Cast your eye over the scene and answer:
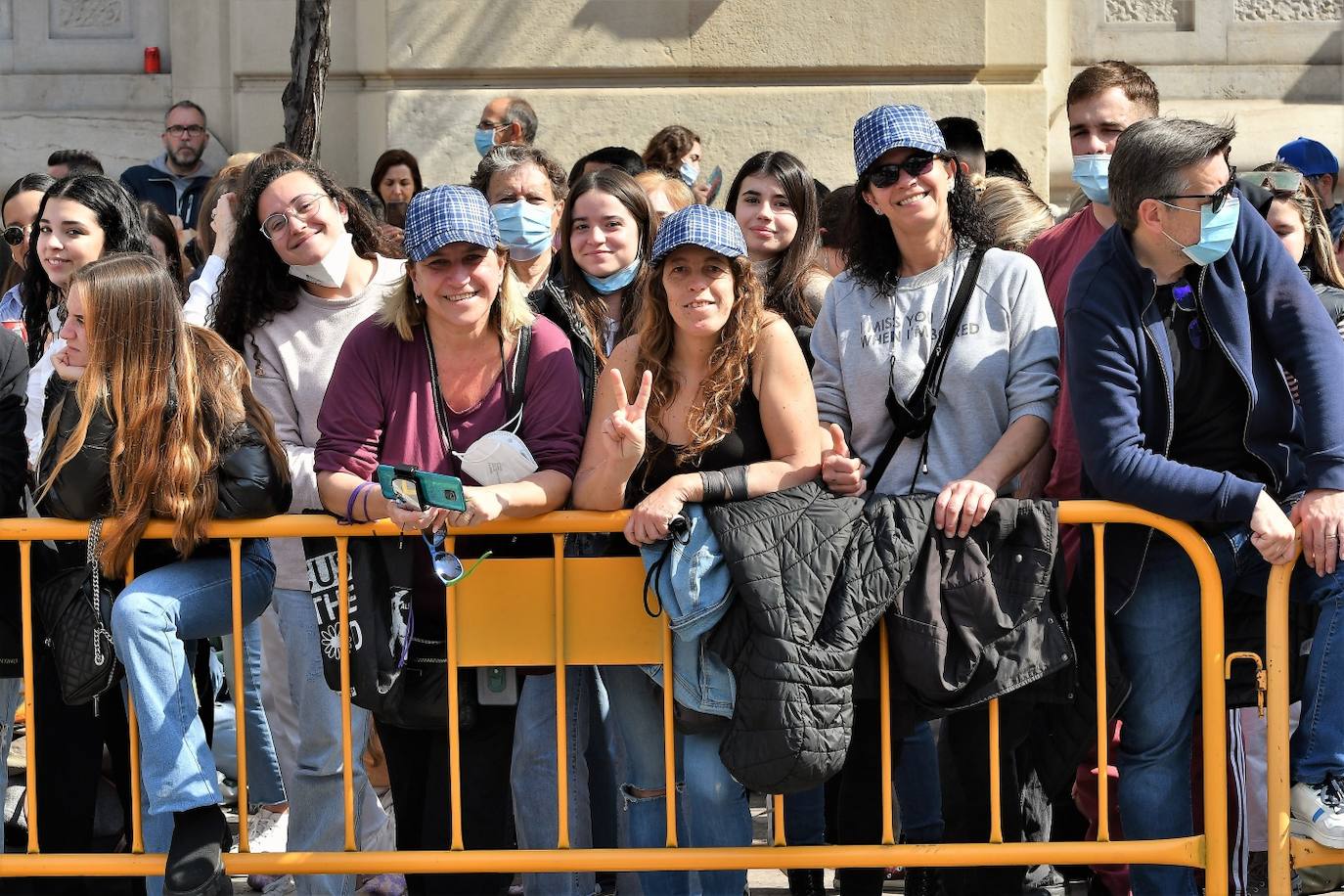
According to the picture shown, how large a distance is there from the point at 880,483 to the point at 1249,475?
0.94m

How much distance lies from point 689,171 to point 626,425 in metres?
3.93

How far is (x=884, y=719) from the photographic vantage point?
4262 millimetres

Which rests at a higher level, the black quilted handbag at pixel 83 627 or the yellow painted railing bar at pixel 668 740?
the black quilted handbag at pixel 83 627

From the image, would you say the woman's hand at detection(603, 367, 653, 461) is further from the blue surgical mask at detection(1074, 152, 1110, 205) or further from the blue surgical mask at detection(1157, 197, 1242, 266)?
the blue surgical mask at detection(1074, 152, 1110, 205)

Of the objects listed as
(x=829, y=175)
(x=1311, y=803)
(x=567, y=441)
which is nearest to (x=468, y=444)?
(x=567, y=441)

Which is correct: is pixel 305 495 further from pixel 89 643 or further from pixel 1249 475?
pixel 1249 475

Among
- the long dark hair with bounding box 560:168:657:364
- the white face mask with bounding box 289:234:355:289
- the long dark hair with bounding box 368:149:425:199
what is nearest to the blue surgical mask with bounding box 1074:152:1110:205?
the long dark hair with bounding box 560:168:657:364

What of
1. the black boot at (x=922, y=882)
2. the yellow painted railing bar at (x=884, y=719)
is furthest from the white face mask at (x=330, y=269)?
the black boot at (x=922, y=882)

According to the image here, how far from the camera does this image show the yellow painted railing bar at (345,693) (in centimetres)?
432

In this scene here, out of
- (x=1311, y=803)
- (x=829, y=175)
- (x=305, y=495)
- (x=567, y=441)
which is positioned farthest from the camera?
(x=829, y=175)

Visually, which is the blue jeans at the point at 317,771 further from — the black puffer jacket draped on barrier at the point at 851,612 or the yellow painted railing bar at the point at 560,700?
the black puffer jacket draped on barrier at the point at 851,612

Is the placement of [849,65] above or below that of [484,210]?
above

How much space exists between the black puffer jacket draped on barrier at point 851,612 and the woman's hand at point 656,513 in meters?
0.10

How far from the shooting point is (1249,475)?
4.23 meters
